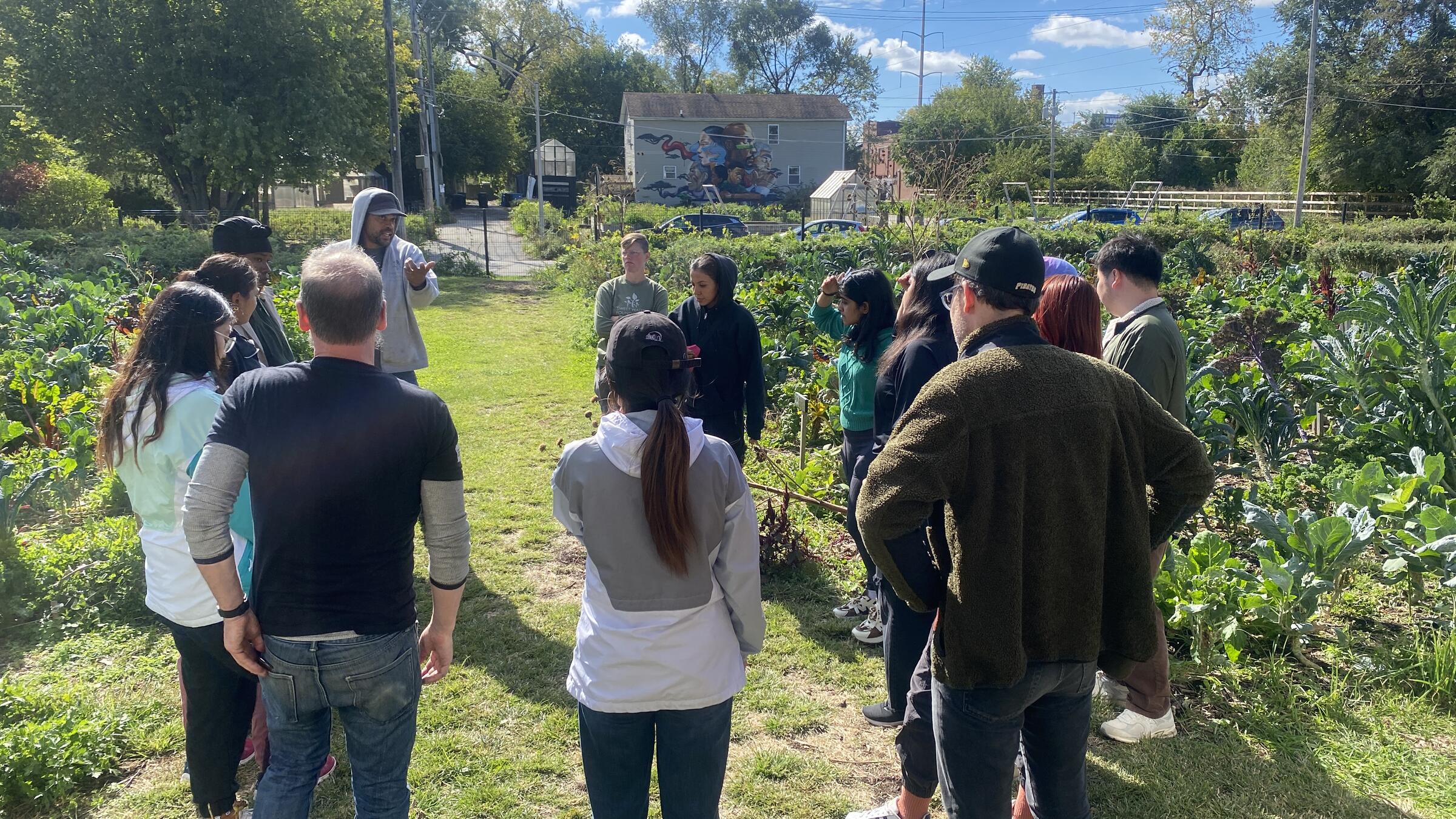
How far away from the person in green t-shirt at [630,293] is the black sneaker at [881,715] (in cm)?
286

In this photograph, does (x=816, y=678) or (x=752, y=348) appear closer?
(x=816, y=678)

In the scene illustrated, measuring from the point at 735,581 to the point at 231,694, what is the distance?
159cm

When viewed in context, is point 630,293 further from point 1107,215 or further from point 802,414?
point 1107,215

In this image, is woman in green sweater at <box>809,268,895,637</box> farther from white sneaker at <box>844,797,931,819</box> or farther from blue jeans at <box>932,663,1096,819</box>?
blue jeans at <box>932,663,1096,819</box>

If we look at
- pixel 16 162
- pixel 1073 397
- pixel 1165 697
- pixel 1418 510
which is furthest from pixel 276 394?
pixel 16 162

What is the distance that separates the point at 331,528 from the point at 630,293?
12.7ft

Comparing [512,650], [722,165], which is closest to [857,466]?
[512,650]

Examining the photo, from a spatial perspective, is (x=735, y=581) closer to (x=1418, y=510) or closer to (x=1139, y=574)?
(x=1139, y=574)

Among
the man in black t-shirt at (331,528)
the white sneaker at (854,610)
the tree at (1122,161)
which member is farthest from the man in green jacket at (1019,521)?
the tree at (1122,161)

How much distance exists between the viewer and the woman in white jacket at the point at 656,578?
212cm

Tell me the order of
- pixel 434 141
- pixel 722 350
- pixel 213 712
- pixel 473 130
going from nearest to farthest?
pixel 213 712
pixel 722 350
pixel 434 141
pixel 473 130

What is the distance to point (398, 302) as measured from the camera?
4.84 meters

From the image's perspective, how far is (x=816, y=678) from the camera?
4.05 meters

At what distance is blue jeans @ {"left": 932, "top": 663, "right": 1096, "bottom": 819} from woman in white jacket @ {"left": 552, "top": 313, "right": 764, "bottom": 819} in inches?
21.0
